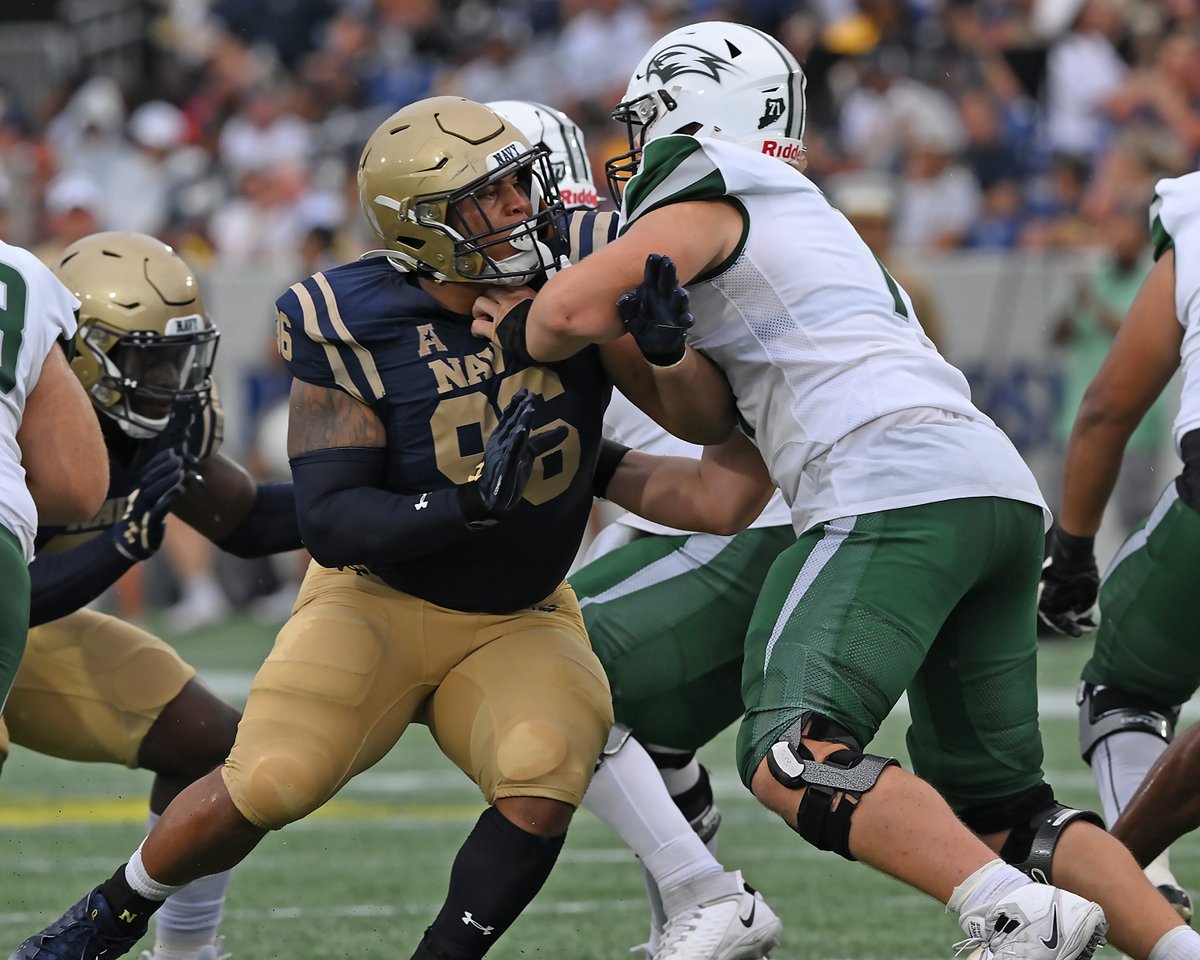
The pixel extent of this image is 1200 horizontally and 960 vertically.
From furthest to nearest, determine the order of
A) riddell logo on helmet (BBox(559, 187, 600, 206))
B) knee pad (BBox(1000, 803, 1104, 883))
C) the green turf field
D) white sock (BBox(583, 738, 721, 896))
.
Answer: riddell logo on helmet (BBox(559, 187, 600, 206))
the green turf field
white sock (BBox(583, 738, 721, 896))
knee pad (BBox(1000, 803, 1104, 883))

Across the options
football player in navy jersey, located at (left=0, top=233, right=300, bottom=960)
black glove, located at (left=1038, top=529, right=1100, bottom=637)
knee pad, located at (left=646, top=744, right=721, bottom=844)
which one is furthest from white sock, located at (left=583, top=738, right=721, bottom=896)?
black glove, located at (left=1038, top=529, right=1100, bottom=637)

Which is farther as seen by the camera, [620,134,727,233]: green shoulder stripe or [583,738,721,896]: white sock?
[583,738,721,896]: white sock

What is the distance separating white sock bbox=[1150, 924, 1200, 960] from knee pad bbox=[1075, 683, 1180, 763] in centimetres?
83

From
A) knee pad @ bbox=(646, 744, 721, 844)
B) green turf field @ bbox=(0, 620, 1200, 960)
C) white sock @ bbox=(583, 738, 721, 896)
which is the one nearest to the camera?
white sock @ bbox=(583, 738, 721, 896)

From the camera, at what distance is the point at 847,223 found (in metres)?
3.61

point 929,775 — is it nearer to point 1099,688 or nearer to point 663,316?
point 1099,688

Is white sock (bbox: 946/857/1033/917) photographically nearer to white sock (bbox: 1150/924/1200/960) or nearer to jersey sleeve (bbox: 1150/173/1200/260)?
white sock (bbox: 1150/924/1200/960)

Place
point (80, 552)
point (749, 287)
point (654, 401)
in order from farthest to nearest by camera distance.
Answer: point (80, 552), point (654, 401), point (749, 287)

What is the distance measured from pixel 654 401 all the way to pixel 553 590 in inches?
17.1

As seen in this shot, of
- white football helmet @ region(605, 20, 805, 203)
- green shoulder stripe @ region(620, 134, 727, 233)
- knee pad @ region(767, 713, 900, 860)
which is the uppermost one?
green shoulder stripe @ region(620, 134, 727, 233)

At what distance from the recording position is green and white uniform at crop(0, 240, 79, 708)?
Result: 10.9 feet

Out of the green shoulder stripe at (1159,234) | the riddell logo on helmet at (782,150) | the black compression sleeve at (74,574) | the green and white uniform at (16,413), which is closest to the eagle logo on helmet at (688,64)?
the riddell logo on helmet at (782,150)

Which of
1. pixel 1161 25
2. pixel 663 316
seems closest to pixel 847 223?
pixel 663 316

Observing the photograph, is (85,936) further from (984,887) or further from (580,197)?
(580,197)
